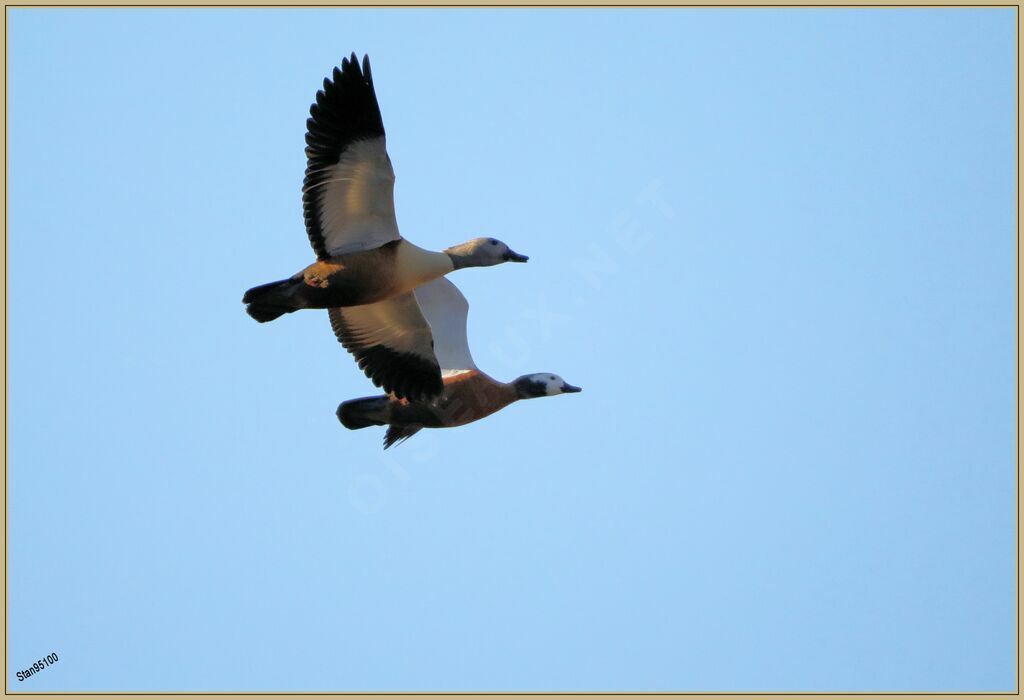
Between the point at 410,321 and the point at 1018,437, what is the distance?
609 cm

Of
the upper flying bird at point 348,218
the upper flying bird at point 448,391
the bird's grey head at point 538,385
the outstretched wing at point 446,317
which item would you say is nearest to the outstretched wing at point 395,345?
the upper flying bird at point 448,391

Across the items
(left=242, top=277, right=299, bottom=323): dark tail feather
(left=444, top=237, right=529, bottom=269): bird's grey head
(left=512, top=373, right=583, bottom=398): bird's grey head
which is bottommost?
(left=242, top=277, right=299, bottom=323): dark tail feather

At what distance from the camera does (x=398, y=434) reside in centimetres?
1530

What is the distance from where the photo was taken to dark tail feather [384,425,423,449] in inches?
600

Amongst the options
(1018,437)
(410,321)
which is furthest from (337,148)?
(1018,437)

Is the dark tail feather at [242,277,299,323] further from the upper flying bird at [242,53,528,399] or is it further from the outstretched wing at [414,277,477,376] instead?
the outstretched wing at [414,277,477,376]

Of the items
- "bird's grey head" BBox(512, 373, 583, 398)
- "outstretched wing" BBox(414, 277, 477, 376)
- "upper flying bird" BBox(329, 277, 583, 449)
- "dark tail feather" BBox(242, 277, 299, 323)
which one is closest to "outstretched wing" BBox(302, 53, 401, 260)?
"dark tail feather" BBox(242, 277, 299, 323)

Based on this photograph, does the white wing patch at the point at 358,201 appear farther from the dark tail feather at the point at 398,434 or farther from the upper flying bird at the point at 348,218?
the dark tail feather at the point at 398,434

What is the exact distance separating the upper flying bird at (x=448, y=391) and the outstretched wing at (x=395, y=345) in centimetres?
30

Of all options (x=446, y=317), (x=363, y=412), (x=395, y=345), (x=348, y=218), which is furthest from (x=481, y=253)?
(x=363, y=412)

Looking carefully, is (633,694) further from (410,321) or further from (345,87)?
(345,87)

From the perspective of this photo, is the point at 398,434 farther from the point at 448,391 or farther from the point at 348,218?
the point at 348,218

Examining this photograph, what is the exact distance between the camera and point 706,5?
15.5 m

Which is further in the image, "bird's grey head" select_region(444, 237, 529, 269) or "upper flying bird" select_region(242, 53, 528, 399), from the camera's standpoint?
"bird's grey head" select_region(444, 237, 529, 269)
